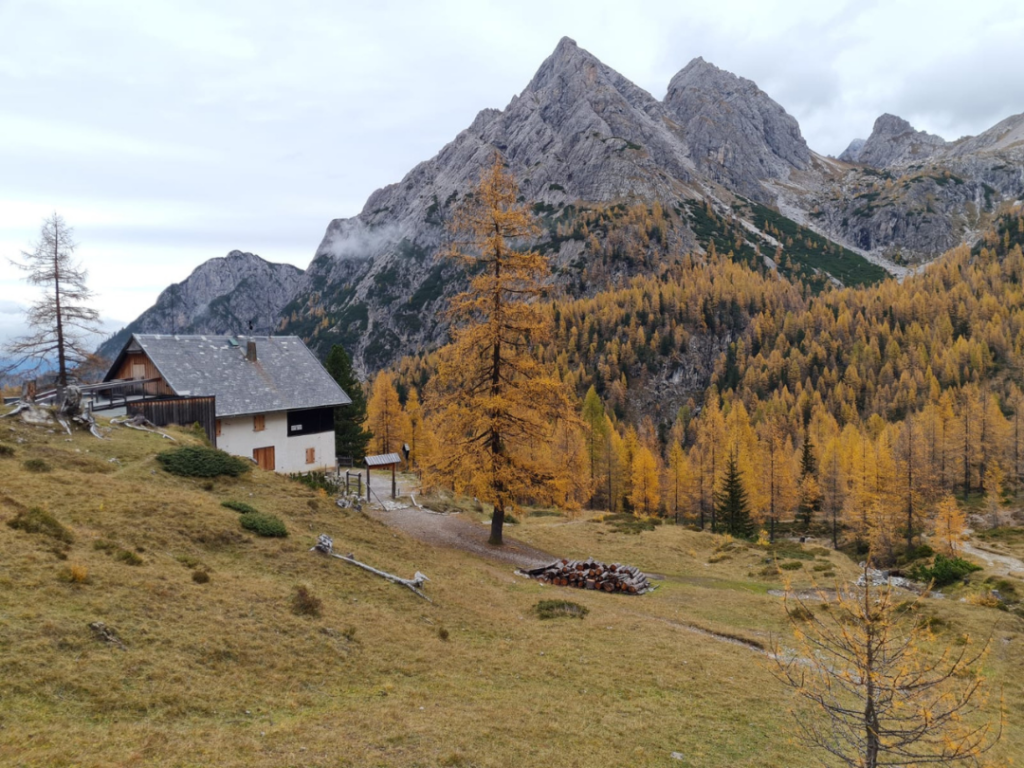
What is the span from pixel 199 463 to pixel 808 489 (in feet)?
289

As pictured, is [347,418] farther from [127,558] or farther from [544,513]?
[127,558]

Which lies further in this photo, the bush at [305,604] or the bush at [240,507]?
the bush at [240,507]

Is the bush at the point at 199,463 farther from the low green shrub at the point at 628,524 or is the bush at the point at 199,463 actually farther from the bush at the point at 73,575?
the low green shrub at the point at 628,524

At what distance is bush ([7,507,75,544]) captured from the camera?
13109 mm

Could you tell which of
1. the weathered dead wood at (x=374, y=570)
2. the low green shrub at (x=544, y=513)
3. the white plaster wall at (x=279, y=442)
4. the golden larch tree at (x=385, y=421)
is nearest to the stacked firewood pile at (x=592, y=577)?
the weathered dead wood at (x=374, y=570)

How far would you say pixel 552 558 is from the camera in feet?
99.3

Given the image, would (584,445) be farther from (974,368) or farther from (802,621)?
(974,368)

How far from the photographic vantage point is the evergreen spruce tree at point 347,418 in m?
57.8

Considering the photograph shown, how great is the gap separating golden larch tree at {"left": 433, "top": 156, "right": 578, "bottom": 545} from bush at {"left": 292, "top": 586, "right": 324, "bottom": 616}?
1350cm

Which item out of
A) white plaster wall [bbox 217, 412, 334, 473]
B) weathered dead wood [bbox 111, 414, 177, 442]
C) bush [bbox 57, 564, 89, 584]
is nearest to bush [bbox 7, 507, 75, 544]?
bush [bbox 57, 564, 89, 584]

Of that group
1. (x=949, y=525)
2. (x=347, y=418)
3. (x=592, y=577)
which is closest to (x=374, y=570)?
(x=592, y=577)

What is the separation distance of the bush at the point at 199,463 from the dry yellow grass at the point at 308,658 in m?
0.73

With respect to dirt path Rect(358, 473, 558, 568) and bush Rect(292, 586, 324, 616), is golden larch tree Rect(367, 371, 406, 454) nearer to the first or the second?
dirt path Rect(358, 473, 558, 568)

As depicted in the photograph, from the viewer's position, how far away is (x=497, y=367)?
1147 inches
